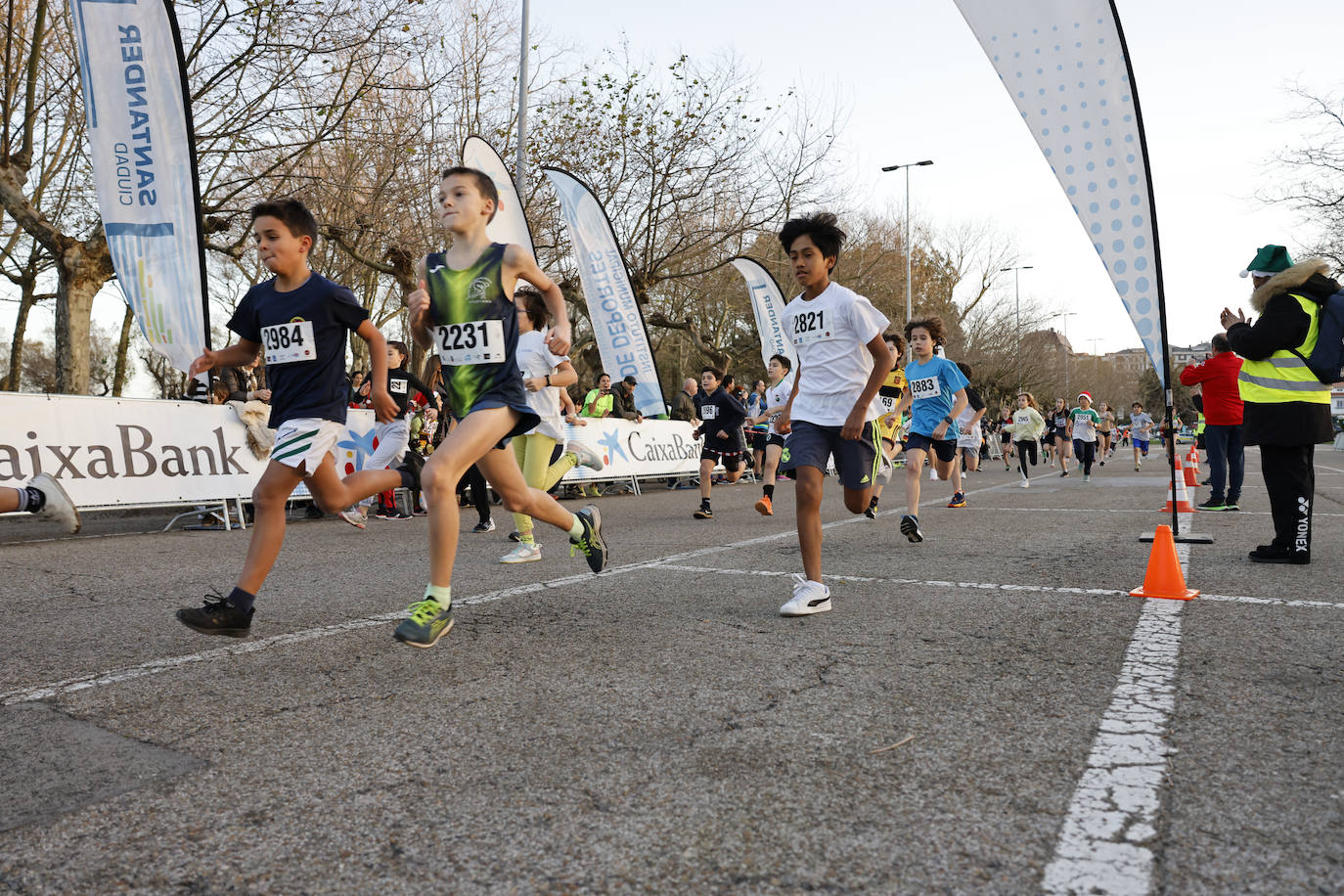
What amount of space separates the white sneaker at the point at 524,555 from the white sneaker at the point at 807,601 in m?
2.47

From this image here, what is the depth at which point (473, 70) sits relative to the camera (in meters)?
21.8

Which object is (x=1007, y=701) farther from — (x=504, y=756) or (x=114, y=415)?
(x=114, y=415)

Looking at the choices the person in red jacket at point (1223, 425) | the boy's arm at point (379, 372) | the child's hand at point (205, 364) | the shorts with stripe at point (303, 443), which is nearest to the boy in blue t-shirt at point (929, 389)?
the person in red jacket at point (1223, 425)

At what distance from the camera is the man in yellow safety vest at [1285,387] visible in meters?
5.77

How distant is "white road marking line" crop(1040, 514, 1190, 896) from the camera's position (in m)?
1.78

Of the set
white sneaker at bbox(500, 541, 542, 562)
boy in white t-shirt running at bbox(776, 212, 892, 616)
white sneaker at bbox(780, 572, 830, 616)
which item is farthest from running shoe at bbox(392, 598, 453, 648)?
white sneaker at bbox(500, 541, 542, 562)

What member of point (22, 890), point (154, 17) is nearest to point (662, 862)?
point (22, 890)

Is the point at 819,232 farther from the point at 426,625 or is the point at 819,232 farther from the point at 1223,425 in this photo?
the point at 1223,425

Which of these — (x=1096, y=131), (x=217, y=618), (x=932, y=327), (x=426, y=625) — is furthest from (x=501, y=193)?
(x=426, y=625)

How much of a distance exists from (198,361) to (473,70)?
19.4m

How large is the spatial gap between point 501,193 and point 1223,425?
10.6 m

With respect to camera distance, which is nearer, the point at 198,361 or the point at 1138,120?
the point at 198,361

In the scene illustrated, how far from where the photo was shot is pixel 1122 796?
214cm

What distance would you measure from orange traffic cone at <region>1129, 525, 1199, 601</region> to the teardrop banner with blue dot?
1.83 m
